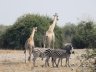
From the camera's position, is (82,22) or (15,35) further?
(15,35)

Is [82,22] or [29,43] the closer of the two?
[29,43]

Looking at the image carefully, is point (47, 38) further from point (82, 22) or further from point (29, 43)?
point (82, 22)

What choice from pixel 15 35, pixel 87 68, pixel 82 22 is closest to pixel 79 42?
pixel 15 35

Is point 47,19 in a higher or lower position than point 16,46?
higher

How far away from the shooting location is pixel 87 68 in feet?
41.4

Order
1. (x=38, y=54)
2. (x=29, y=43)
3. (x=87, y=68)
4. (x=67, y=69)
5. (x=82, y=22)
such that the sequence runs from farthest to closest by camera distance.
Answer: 1. (x=82, y=22)
2. (x=29, y=43)
3. (x=38, y=54)
4. (x=67, y=69)
5. (x=87, y=68)

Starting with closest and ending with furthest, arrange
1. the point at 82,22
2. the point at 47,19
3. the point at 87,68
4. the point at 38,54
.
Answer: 1. the point at 87,68
2. the point at 38,54
3. the point at 82,22
4. the point at 47,19

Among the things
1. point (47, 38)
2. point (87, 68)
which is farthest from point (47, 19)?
point (87, 68)

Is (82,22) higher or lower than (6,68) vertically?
higher

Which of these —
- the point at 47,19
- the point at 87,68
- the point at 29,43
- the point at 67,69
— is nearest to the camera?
the point at 87,68

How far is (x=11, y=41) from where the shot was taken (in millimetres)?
37906

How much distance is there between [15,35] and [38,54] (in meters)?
17.8

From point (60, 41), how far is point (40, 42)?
2.41 metres

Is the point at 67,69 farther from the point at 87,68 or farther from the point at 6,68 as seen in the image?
the point at 87,68
